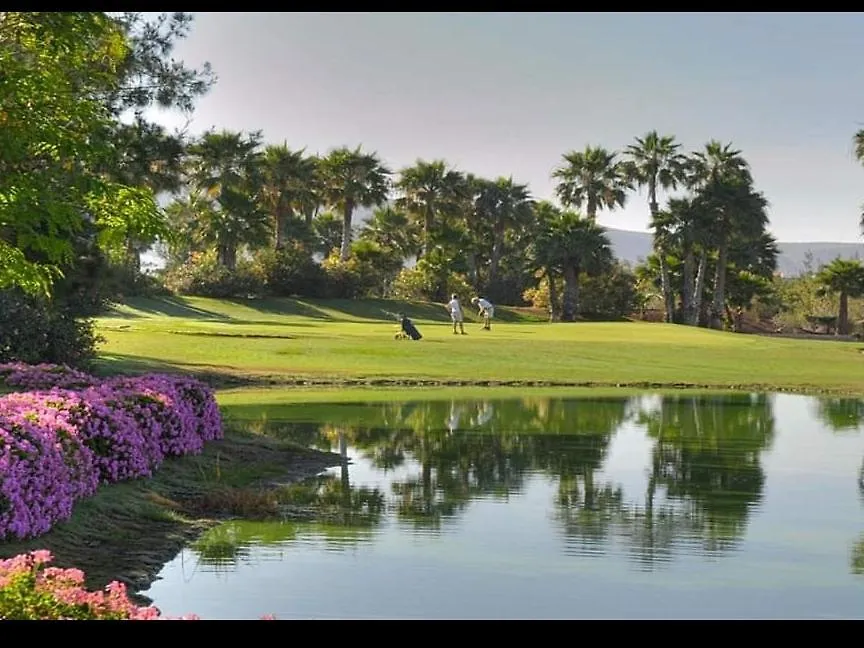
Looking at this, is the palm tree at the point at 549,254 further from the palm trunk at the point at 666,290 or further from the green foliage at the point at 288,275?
the green foliage at the point at 288,275

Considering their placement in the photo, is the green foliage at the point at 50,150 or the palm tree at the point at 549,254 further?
the palm tree at the point at 549,254

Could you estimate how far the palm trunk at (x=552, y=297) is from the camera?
243 feet

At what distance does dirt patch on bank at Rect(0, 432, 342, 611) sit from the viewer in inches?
331

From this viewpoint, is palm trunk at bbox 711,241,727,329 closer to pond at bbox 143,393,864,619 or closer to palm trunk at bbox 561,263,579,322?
palm trunk at bbox 561,263,579,322

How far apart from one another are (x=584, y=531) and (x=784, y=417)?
13237 mm

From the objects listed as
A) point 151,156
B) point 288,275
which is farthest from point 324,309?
point 151,156

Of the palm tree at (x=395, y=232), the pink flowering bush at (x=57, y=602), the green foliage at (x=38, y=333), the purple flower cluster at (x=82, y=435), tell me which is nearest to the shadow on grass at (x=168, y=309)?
the palm tree at (x=395, y=232)

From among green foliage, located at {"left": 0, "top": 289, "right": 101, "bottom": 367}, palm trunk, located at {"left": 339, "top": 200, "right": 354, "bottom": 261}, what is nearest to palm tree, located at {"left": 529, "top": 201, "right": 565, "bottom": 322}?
palm trunk, located at {"left": 339, "top": 200, "right": 354, "bottom": 261}

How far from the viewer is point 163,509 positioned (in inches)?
419

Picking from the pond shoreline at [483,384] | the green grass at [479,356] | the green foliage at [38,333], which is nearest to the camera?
the green foliage at [38,333]

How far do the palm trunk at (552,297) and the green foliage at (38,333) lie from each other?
52.7m

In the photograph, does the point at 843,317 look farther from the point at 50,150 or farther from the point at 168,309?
the point at 50,150

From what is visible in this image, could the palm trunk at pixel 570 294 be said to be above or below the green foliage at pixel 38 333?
above

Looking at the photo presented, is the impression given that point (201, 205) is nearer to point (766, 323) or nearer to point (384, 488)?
point (766, 323)
